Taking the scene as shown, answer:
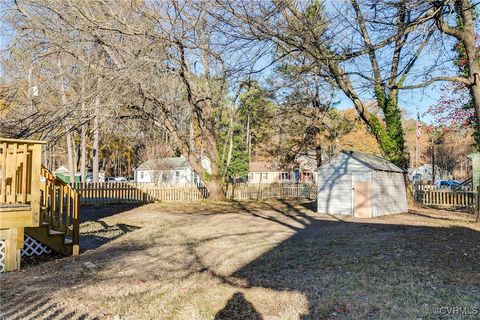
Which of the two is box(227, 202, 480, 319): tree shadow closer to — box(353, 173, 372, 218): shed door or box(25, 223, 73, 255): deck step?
box(25, 223, 73, 255): deck step

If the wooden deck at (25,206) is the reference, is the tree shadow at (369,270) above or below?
below

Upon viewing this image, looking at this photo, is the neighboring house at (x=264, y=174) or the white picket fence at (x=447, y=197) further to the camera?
the neighboring house at (x=264, y=174)

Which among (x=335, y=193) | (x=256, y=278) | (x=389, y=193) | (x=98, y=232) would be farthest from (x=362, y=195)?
(x=256, y=278)

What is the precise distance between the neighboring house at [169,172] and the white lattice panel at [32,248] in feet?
79.9

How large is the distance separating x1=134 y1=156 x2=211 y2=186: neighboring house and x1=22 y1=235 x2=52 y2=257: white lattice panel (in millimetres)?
24347

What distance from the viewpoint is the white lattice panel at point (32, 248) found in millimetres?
7179

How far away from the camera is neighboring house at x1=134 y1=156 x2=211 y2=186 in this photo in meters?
32.6

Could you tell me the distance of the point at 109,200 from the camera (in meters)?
21.5

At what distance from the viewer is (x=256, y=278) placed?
5.21 m

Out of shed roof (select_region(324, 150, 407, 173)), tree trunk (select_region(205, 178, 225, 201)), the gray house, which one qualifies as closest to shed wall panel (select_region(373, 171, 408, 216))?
the gray house

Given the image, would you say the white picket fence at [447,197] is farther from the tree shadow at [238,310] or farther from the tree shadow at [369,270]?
the tree shadow at [238,310]

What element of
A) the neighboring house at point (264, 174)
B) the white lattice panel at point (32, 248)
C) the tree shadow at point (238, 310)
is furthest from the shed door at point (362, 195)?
the neighboring house at point (264, 174)

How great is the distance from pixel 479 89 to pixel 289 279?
9438 mm

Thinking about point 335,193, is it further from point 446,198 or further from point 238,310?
point 238,310
